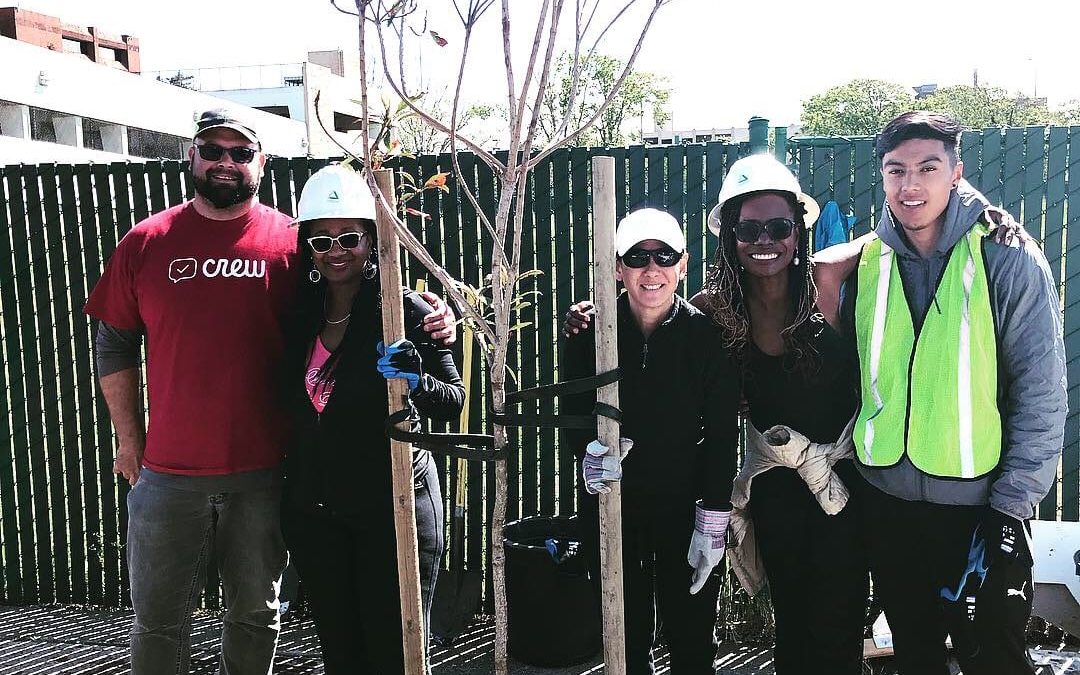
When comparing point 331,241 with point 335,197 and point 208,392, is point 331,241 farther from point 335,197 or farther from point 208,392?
point 208,392

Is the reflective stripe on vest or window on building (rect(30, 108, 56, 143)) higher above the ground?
window on building (rect(30, 108, 56, 143))

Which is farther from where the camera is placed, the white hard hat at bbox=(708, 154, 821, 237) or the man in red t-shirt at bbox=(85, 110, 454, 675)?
the man in red t-shirt at bbox=(85, 110, 454, 675)

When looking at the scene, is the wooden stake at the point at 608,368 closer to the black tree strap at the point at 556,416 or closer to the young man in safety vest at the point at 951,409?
the black tree strap at the point at 556,416

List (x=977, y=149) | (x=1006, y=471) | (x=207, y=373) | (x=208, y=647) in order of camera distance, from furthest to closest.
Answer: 1. (x=208, y=647)
2. (x=977, y=149)
3. (x=207, y=373)
4. (x=1006, y=471)

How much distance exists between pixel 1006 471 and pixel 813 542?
0.58m

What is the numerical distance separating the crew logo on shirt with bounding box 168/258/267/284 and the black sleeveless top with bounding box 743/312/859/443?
5.32 ft

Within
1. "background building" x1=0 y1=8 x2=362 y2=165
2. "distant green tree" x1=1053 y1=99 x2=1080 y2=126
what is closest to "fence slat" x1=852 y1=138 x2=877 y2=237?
"background building" x1=0 y1=8 x2=362 y2=165

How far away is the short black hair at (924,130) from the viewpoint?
2367 mm

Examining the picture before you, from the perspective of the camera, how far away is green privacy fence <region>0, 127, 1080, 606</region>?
372 cm

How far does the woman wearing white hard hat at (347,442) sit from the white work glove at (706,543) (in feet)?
2.65

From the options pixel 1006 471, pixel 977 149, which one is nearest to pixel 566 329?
pixel 1006 471

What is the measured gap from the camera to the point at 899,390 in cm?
241

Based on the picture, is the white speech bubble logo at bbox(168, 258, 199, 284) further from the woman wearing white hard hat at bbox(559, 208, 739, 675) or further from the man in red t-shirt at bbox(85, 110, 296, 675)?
the woman wearing white hard hat at bbox(559, 208, 739, 675)

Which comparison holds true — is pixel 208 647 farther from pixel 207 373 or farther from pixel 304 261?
pixel 304 261
